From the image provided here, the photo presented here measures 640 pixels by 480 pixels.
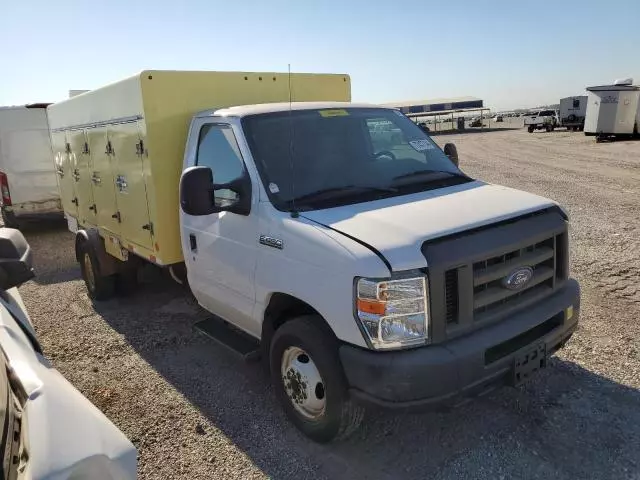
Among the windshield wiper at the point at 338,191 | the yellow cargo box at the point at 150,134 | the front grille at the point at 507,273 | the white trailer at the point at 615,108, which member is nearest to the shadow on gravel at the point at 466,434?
the front grille at the point at 507,273

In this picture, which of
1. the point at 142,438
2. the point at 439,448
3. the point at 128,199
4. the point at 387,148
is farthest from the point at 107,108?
the point at 439,448

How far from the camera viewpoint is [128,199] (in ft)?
18.1

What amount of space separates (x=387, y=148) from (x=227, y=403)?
242 centimetres

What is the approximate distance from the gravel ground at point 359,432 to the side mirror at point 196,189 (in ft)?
5.25

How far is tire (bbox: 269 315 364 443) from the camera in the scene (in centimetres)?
319

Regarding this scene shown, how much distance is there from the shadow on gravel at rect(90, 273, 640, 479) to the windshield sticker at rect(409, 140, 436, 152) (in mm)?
2004

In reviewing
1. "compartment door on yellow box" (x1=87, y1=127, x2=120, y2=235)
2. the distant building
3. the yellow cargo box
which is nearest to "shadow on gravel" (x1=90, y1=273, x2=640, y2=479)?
the yellow cargo box

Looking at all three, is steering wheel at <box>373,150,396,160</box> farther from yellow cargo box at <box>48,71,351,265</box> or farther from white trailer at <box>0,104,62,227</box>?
white trailer at <box>0,104,62,227</box>

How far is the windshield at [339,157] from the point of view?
3.72 meters

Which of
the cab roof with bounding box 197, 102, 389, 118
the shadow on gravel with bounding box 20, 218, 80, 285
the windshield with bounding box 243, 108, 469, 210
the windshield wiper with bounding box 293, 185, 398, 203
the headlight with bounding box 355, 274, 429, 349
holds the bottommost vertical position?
the shadow on gravel with bounding box 20, 218, 80, 285

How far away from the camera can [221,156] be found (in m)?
4.16

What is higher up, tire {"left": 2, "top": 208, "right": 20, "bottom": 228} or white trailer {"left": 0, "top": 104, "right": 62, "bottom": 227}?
white trailer {"left": 0, "top": 104, "right": 62, "bottom": 227}

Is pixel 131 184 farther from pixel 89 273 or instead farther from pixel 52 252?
pixel 52 252

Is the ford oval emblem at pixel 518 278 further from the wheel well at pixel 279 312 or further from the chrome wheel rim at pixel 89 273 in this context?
the chrome wheel rim at pixel 89 273
